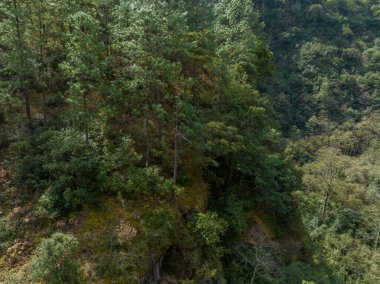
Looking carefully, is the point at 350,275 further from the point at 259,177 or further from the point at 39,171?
the point at 39,171

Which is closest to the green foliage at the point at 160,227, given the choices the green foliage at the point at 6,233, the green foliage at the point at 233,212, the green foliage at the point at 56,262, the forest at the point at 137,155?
the forest at the point at 137,155

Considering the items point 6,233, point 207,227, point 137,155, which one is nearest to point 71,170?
point 137,155

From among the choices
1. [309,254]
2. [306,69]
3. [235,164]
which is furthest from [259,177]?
[306,69]

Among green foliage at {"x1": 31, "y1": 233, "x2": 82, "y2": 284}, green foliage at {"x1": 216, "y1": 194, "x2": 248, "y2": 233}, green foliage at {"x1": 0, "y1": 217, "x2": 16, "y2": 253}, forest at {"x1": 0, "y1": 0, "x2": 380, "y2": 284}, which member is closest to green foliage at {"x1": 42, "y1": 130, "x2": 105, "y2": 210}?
forest at {"x1": 0, "y1": 0, "x2": 380, "y2": 284}

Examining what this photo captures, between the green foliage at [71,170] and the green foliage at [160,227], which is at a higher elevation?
the green foliage at [71,170]

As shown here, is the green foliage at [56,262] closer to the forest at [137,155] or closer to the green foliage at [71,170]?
the forest at [137,155]

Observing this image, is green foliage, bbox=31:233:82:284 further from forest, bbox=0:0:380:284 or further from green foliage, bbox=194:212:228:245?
green foliage, bbox=194:212:228:245
